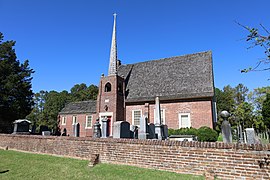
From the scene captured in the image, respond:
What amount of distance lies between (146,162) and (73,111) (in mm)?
25111

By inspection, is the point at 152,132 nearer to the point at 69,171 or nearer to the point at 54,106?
the point at 69,171

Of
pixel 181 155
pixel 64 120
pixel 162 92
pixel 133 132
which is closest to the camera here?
pixel 181 155

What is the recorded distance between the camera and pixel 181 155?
608 cm

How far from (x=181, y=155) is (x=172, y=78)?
1638 cm

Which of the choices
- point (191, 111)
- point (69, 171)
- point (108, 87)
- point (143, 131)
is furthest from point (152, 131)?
point (108, 87)

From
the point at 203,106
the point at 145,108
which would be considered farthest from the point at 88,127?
the point at 203,106

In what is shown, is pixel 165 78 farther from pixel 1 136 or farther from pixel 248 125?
pixel 248 125

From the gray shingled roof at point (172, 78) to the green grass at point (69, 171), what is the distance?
13367 mm

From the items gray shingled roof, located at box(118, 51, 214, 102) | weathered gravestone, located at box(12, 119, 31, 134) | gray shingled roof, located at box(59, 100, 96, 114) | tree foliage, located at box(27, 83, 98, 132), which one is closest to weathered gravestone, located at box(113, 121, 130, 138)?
weathered gravestone, located at box(12, 119, 31, 134)

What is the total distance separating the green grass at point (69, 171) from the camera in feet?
19.6

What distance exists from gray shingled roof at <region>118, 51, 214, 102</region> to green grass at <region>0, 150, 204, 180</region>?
13367mm

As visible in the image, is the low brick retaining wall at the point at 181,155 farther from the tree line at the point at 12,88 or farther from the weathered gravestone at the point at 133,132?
the tree line at the point at 12,88

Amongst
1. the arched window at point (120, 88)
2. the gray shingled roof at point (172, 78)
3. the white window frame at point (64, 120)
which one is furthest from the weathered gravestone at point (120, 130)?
the white window frame at point (64, 120)

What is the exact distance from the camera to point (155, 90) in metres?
21.4
